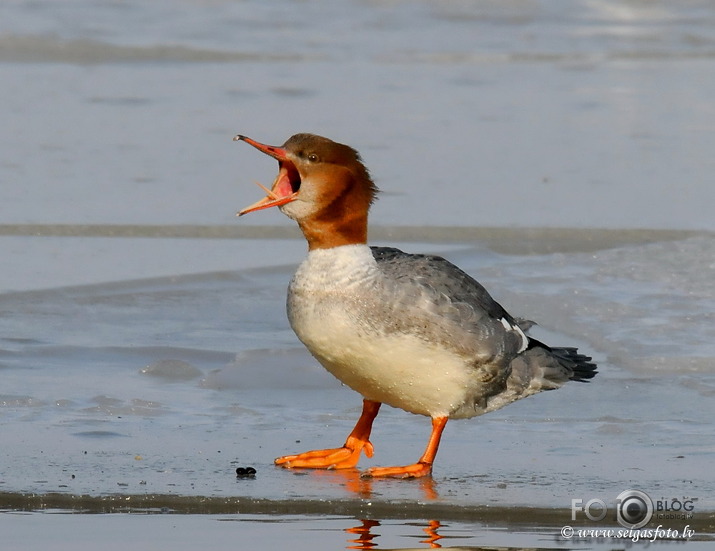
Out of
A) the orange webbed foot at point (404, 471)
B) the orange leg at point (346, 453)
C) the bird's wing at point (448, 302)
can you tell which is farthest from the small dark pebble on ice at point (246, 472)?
the bird's wing at point (448, 302)

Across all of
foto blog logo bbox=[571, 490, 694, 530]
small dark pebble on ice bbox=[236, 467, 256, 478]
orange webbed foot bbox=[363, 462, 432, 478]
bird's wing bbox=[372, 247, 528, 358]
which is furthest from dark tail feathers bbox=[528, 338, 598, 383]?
small dark pebble on ice bbox=[236, 467, 256, 478]

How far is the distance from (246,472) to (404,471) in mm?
477

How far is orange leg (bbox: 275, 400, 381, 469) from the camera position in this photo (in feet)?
14.9

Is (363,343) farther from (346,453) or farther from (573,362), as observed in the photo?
(573,362)

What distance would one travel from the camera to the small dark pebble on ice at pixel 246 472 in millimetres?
4371

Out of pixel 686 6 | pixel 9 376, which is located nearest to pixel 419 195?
pixel 9 376

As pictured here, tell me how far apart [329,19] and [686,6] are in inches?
187

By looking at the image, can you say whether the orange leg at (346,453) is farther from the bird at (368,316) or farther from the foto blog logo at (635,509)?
the foto blog logo at (635,509)

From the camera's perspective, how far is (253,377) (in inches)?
220

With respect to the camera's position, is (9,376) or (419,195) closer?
(9,376)

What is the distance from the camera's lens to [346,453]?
15.3 ft

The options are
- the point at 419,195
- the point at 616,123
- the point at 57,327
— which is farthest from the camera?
the point at 616,123

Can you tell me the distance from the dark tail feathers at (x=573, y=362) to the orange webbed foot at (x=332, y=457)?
72 centimetres

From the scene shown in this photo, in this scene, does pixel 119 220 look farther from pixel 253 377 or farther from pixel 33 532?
pixel 33 532
